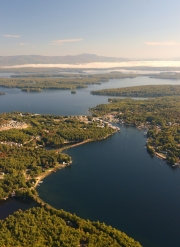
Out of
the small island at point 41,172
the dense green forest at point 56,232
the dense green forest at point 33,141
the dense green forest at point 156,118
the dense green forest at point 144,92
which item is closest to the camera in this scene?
the dense green forest at point 56,232

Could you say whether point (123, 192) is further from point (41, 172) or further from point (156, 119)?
point (156, 119)

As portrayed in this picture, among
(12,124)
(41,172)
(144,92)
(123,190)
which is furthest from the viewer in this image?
(144,92)

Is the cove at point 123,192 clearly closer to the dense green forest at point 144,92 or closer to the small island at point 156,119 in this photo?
the small island at point 156,119

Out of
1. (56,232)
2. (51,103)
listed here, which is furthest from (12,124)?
(56,232)

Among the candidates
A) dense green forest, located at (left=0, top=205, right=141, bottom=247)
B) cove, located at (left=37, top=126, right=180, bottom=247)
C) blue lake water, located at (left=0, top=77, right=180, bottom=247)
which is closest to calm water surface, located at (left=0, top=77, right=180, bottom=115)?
blue lake water, located at (left=0, top=77, right=180, bottom=247)

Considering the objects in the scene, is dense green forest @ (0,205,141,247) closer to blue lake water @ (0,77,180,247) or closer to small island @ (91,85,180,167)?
blue lake water @ (0,77,180,247)

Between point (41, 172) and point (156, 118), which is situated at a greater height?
point (156, 118)

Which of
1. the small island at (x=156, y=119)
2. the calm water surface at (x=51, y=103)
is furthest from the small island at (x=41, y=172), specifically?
the calm water surface at (x=51, y=103)
